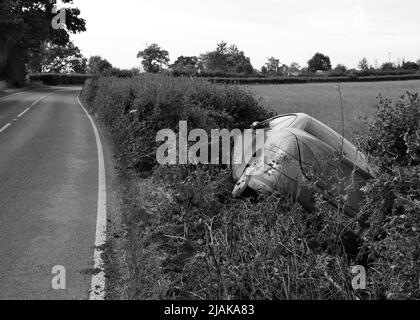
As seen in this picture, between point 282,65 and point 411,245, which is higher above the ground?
point 282,65

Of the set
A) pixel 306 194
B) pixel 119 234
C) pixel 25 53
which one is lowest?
pixel 119 234

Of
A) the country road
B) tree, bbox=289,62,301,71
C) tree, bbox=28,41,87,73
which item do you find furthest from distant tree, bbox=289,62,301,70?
the country road

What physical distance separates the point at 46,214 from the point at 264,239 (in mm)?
4516

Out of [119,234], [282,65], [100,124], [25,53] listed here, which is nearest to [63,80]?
[25,53]

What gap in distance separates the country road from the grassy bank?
612 millimetres

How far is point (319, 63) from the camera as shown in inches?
6211

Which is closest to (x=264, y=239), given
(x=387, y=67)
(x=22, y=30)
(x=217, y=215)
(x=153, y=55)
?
(x=217, y=215)

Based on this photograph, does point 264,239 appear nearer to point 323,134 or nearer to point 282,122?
point 323,134

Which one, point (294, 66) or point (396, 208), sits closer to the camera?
point (396, 208)

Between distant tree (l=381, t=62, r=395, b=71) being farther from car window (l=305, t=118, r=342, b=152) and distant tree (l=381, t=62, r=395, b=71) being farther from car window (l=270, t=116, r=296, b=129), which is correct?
car window (l=305, t=118, r=342, b=152)

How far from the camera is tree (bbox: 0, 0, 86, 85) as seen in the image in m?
45.1
